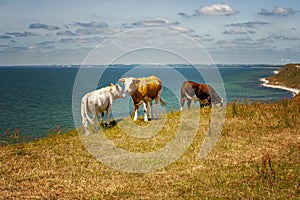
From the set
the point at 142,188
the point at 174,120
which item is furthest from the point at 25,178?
the point at 174,120

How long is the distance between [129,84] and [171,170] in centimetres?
705

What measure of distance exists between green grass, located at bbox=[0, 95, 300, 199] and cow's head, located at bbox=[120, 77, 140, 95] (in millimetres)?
2349

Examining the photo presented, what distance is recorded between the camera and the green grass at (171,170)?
26.2 ft

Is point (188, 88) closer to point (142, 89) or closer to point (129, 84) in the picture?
point (142, 89)

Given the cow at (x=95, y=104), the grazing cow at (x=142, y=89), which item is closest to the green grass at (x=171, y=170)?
the cow at (x=95, y=104)

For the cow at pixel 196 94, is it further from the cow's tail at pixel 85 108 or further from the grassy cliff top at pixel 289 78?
the grassy cliff top at pixel 289 78

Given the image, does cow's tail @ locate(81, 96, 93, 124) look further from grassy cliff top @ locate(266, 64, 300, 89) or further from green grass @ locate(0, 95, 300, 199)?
grassy cliff top @ locate(266, 64, 300, 89)

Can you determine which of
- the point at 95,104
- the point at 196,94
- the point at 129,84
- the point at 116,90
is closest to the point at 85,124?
the point at 95,104

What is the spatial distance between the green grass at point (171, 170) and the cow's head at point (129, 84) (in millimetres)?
2349

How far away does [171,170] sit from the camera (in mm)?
9789

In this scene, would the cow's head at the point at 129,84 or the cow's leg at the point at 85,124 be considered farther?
the cow's head at the point at 129,84

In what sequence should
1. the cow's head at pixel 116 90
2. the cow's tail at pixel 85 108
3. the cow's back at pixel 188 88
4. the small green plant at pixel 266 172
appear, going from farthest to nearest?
the cow's back at pixel 188 88 < the cow's head at pixel 116 90 < the cow's tail at pixel 85 108 < the small green plant at pixel 266 172

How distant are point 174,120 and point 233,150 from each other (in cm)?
535

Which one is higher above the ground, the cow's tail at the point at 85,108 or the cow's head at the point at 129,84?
the cow's head at the point at 129,84
